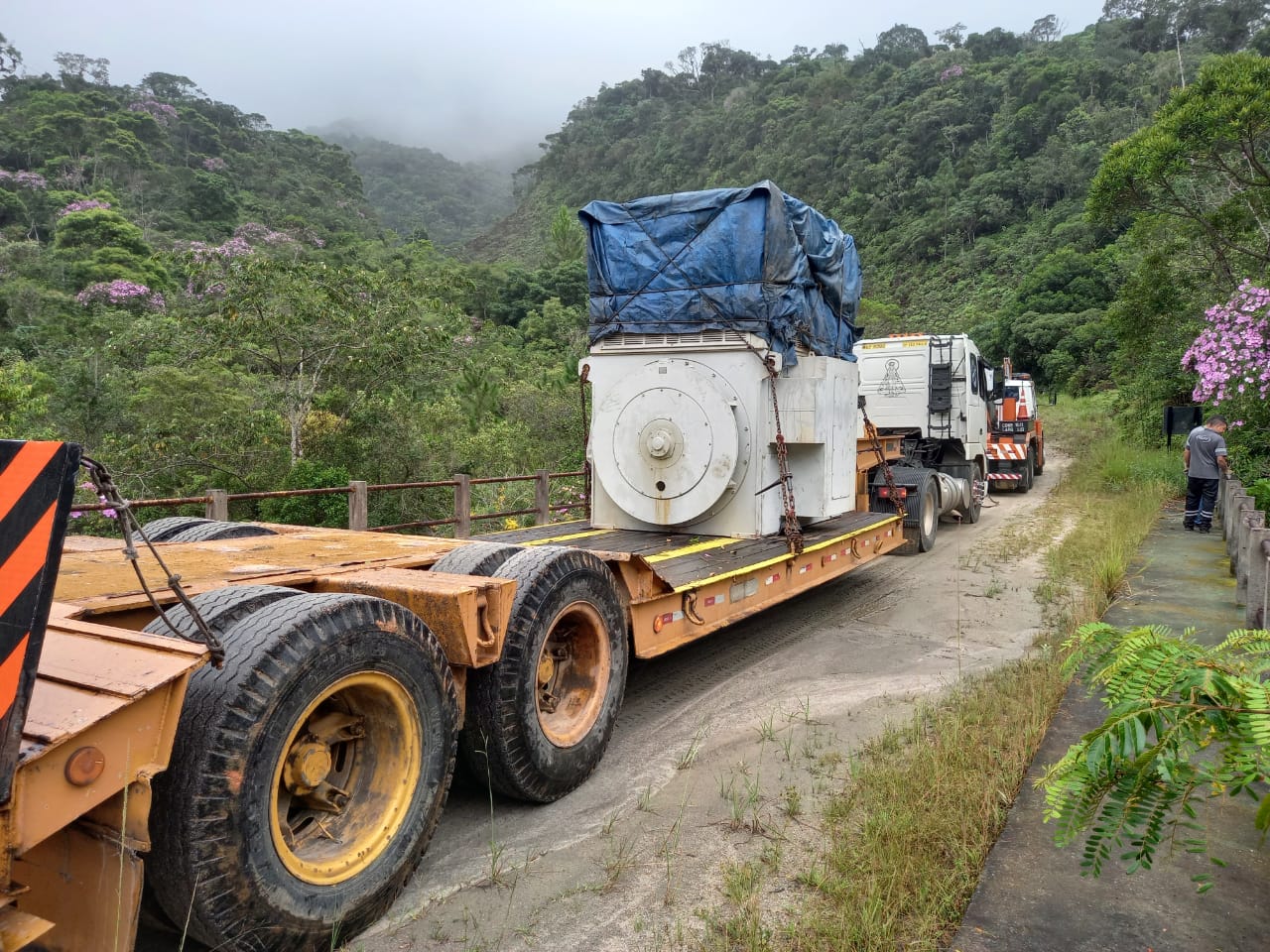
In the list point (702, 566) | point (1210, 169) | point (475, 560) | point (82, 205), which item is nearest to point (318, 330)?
point (702, 566)

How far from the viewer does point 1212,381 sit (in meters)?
11.7

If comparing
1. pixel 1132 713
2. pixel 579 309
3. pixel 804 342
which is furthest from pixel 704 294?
pixel 579 309

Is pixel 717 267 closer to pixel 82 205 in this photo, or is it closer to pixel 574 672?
pixel 574 672

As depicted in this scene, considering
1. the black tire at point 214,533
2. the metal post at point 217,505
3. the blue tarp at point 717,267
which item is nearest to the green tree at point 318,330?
the metal post at point 217,505

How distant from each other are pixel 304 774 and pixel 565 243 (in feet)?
140

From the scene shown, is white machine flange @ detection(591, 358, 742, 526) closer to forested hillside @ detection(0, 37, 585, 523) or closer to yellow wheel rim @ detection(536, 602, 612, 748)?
yellow wheel rim @ detection(536, 602, 612, 748)

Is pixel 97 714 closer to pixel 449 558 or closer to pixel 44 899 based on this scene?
pixel 44 899

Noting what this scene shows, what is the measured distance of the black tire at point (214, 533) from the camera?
4848 mm

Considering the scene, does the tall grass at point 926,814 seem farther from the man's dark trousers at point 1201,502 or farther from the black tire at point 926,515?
the man's dark trousers at point 1201,502

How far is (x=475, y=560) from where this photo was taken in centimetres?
388

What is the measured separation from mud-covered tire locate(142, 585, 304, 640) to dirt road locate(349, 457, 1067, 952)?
117cm

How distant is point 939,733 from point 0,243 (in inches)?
1285

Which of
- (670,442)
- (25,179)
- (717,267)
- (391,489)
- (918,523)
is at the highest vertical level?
(25,179)

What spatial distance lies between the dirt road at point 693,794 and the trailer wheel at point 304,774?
1.01 ft
